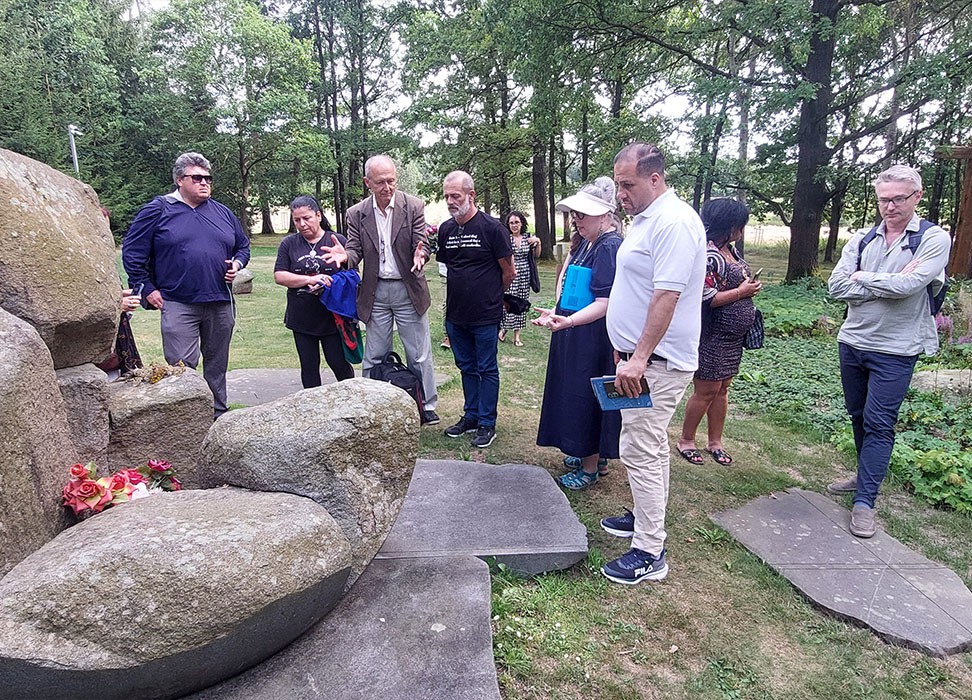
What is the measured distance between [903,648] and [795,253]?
11825mm

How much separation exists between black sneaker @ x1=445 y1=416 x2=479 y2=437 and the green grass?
541 mm

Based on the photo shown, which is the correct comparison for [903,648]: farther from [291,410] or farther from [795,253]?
[795,253]

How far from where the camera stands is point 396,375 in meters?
4.42

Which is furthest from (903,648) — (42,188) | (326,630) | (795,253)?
(795,253)

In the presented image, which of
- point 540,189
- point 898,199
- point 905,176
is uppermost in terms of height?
point 540,189

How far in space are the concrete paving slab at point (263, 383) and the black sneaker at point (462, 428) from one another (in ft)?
3.85

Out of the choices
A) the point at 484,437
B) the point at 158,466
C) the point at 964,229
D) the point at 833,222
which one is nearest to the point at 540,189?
the point at 833,222

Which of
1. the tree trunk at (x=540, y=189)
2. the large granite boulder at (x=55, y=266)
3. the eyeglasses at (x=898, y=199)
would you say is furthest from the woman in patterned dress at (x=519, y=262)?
the tree trunk at (x=540, y=189)

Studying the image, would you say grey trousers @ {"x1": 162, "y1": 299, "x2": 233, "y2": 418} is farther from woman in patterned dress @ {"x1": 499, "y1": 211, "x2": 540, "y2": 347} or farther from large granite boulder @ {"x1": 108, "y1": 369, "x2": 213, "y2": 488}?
woman in patterned dress @ {"x1": 499, "y1": 211, "x2": 540, "y2": 347}

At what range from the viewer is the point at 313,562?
6.31 feet

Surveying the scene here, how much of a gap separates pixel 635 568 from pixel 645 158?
181cm

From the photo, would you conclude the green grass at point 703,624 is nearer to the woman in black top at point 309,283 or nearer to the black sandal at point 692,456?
the black sandal at point 692,456

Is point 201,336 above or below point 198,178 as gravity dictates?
below

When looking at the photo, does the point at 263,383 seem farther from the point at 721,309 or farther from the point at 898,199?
the point at 898,199
